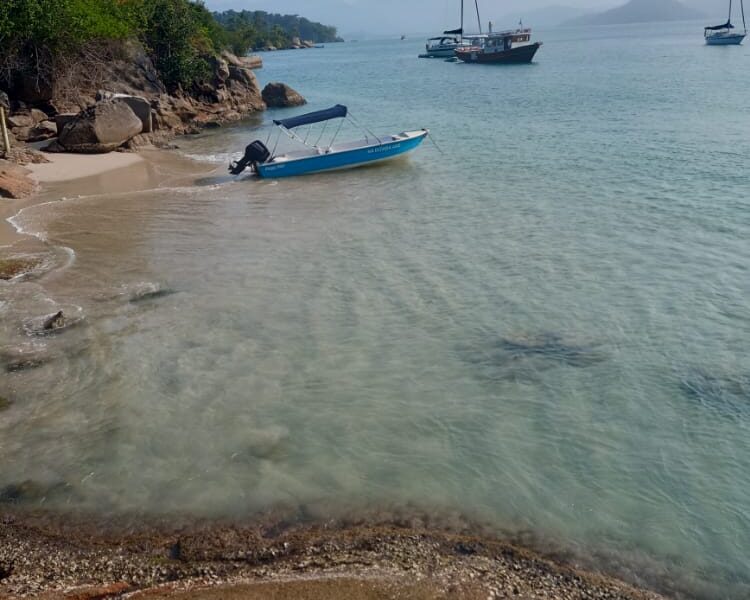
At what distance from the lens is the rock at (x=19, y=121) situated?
A: 23.2 meters

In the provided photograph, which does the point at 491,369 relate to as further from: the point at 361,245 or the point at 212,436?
the point at 361,245

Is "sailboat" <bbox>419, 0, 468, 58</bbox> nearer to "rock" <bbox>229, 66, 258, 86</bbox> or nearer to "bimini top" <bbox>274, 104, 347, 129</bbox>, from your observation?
"rock" <bbox>229, 66, 258, 86</bbox>

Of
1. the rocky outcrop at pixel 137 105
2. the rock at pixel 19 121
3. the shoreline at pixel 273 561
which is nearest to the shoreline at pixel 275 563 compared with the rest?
the shoreline at pixel 273 561

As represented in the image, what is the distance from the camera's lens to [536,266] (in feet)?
39.7

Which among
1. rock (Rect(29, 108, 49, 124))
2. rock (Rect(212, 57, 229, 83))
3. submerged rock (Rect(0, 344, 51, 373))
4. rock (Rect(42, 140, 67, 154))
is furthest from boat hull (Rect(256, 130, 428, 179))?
rock (Rect(212, 57, 229, 83))

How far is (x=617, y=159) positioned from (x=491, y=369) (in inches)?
565

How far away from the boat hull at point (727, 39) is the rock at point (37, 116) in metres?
74.1

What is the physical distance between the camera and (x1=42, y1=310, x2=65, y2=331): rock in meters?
9.44

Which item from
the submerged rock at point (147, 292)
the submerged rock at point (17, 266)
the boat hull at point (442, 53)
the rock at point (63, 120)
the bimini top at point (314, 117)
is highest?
the boat hull at point (442, 53)

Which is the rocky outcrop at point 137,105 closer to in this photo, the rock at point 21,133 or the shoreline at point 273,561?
the rock at point 21,133

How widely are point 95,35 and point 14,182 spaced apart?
12912mm

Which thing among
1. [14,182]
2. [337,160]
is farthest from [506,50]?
[14,182]

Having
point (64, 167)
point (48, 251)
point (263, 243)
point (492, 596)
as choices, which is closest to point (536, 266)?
point (263, 243)

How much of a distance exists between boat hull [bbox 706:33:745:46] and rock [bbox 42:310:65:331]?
82.5 meters
